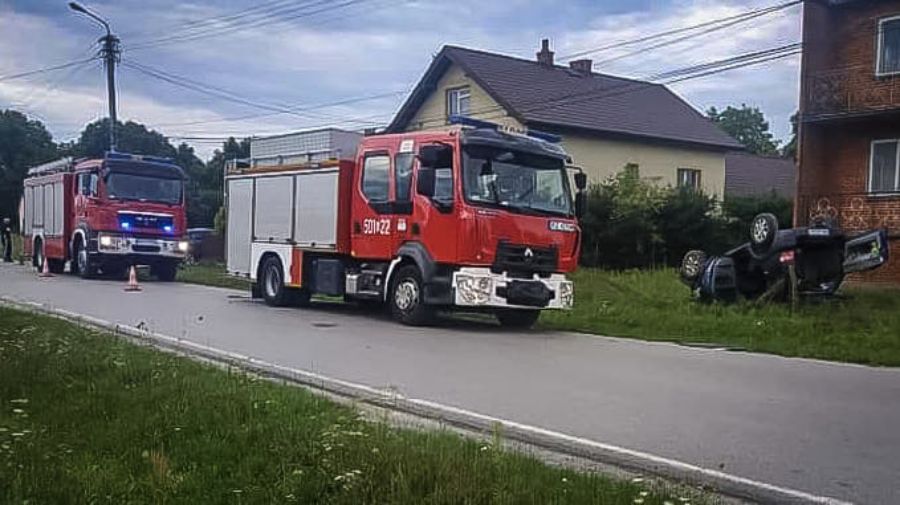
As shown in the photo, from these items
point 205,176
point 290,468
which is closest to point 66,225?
point 290,468

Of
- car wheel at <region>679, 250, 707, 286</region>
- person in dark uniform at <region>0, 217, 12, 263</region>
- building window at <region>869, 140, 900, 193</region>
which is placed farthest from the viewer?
person in dark uniform at <region>0, 217, 12, 263</region>

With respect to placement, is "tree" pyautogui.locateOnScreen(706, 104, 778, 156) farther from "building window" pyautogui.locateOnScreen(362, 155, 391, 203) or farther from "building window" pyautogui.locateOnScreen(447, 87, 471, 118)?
"building window" pyautogui.locateOnScreen(362, 155, 391, 203)

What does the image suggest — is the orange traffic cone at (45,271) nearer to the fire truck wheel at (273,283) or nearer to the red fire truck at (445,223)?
the fire truck wheel at (273,283)

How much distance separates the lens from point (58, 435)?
21.8 ft

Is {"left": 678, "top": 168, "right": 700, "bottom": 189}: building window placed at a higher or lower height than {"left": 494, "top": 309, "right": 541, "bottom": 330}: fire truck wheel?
higher

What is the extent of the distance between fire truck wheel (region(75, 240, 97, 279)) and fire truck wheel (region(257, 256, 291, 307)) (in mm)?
9778

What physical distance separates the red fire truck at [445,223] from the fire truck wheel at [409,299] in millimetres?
22

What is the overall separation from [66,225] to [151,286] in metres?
6.12

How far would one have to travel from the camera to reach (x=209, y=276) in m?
30.7

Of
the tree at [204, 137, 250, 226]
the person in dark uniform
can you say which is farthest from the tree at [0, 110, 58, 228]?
the person in dark uniform

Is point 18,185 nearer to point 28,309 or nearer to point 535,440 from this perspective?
point 28,309

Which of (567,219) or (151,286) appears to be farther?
(151,286)

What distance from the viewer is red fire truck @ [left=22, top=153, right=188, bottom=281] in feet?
90.4

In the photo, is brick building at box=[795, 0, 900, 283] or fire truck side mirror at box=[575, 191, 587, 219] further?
brick building at box=[795, 0, 900, 283]
